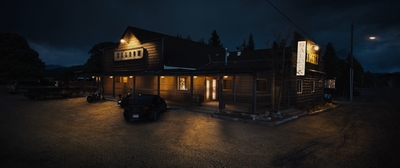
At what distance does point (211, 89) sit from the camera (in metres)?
19.8

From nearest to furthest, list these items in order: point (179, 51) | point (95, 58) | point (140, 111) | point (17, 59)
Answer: point (140, 111) → point (179, 51) → point (17, 59) → point (95, 58)

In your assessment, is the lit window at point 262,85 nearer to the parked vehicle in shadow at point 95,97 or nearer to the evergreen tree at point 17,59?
the parked vehicle in shadow at point 95,97

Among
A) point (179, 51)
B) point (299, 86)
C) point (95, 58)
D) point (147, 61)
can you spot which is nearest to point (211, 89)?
point (179, 51)

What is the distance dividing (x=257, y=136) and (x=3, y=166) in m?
7.90

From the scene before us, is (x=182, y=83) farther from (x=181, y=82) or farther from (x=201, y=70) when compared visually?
(x=201, y=70)

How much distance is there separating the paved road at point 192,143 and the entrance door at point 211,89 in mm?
Result: 8268

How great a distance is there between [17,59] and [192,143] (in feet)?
165

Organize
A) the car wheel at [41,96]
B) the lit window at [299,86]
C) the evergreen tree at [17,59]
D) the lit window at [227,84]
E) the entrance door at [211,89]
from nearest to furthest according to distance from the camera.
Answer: the lit window at [299,86] → the lit window at [227,84] → the entrance door at [211,89] → the car wheel at [41,96] → the evergreen tree at [17,59]

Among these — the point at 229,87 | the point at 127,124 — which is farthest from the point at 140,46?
the point at 127,124

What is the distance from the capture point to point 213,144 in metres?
7.29

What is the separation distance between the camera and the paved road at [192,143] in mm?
5707

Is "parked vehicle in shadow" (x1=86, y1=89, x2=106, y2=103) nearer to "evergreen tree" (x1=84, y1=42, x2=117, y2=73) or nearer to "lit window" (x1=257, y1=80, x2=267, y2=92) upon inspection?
"lit window" (x1=257, y1=80, x2=267, y2=92)

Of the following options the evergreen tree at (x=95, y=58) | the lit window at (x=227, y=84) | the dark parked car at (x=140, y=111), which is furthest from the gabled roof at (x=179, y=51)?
the evergreen tree at (x=95, y=58)

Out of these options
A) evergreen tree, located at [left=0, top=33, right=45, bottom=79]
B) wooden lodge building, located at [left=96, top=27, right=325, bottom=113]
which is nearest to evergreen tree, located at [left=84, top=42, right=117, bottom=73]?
evergreen tree, located at [left=0, top=33, right=45, bottom=79]
